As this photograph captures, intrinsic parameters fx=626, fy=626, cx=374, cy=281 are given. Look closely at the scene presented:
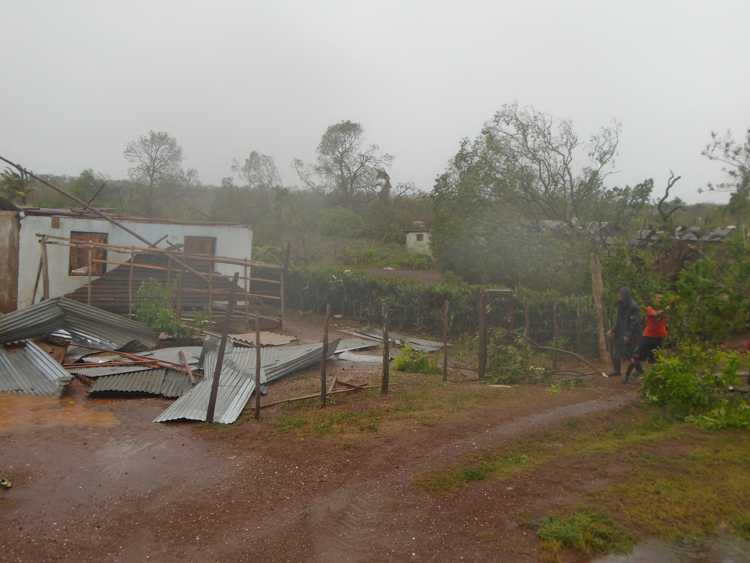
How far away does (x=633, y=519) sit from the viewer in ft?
16.0

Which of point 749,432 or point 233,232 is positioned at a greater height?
point 233,232

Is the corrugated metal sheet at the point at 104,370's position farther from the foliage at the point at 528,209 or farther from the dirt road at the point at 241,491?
the foliage at the point at 528,209

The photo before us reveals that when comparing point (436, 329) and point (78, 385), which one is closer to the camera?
point (78, 385)

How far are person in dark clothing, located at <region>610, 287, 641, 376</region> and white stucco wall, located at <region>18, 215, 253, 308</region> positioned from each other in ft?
46.3

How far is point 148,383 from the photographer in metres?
10.1

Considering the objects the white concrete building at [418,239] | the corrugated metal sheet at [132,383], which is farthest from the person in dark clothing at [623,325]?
the white concrete building at [418,239]

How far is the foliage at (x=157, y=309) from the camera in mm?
14820

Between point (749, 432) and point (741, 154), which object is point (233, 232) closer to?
point (749, 432)

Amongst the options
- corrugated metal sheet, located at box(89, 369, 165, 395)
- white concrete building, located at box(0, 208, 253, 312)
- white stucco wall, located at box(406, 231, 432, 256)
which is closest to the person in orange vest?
corrugated metal sheet, located at box(89, 369, 165, 395)

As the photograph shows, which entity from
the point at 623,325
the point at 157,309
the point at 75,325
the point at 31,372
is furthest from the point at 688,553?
the point at 157,309

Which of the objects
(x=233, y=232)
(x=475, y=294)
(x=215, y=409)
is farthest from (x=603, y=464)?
(x=233, y=232)

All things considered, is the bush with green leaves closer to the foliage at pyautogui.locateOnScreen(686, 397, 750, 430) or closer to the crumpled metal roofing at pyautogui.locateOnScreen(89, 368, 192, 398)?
the foliage at pyautogui.locateOnScreen(686, 397, 750, 430)

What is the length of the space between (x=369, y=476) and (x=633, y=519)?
232 cm

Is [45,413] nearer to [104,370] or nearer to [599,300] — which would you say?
[104,370]
